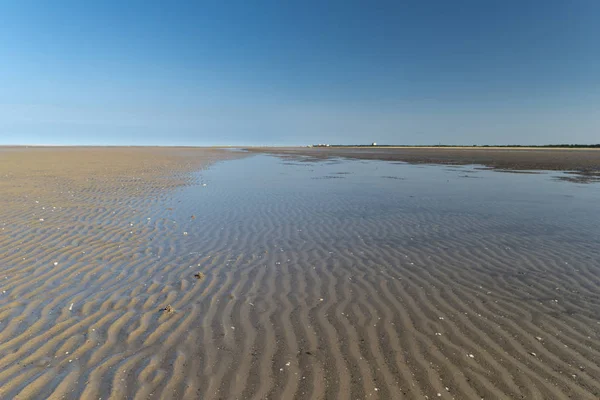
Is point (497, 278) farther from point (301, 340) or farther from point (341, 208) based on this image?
point (341, 208)

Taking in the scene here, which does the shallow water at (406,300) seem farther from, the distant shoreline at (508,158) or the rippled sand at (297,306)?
the distant shoreline at (508,158)

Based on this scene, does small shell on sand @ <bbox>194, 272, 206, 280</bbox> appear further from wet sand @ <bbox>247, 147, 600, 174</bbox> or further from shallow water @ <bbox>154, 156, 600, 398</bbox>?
wet sand @ <bbox>247, 147, 600, 174</bbox>

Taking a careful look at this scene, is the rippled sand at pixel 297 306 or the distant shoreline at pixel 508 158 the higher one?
the distant shoreline at pixel 508 158

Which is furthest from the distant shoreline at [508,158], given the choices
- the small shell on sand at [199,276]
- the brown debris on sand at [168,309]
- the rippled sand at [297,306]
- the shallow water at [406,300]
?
the brown debris on sand at [168,309]

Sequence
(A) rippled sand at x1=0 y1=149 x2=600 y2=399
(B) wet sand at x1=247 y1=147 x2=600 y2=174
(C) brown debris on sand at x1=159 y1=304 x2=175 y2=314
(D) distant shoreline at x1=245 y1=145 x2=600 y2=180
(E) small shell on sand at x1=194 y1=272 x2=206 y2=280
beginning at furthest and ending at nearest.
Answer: (B) wet sand at x1=247 y1=147 x2=600 y2=174 < (D) distant shoreline at x1=245 y1=145 x2=600 y2=180 < (E) small shell on sand at x1=194 y1=272 x2=206 y2=280 < (C) brown debris on sand at x1=159 y1=304 x2=175 y2=314 < (A) rippled sand at x1=0 y1=149 x2=600 y2=399

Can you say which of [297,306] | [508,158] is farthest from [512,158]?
[297,306]

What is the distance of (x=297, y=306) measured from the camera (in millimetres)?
5809

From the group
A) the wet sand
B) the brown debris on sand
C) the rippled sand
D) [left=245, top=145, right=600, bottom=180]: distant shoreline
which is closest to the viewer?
the rippled sand

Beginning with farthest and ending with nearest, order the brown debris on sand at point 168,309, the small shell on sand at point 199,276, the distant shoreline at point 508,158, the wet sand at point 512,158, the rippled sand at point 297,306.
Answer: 1. the wet sand at point 512,158
2. the distant shoreline at point 508,158
3. the small shell on sand at point 199,276
4. the brown debris on sand at point 168,309
5. the rippled sand at point 297,306

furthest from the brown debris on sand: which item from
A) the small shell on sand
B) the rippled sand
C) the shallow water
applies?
the small shell on sand

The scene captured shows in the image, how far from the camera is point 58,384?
3818 mm

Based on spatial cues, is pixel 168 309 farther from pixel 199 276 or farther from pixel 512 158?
pixel 512 158

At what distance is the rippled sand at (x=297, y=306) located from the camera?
4000 mm

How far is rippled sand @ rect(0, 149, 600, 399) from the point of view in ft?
13.1
